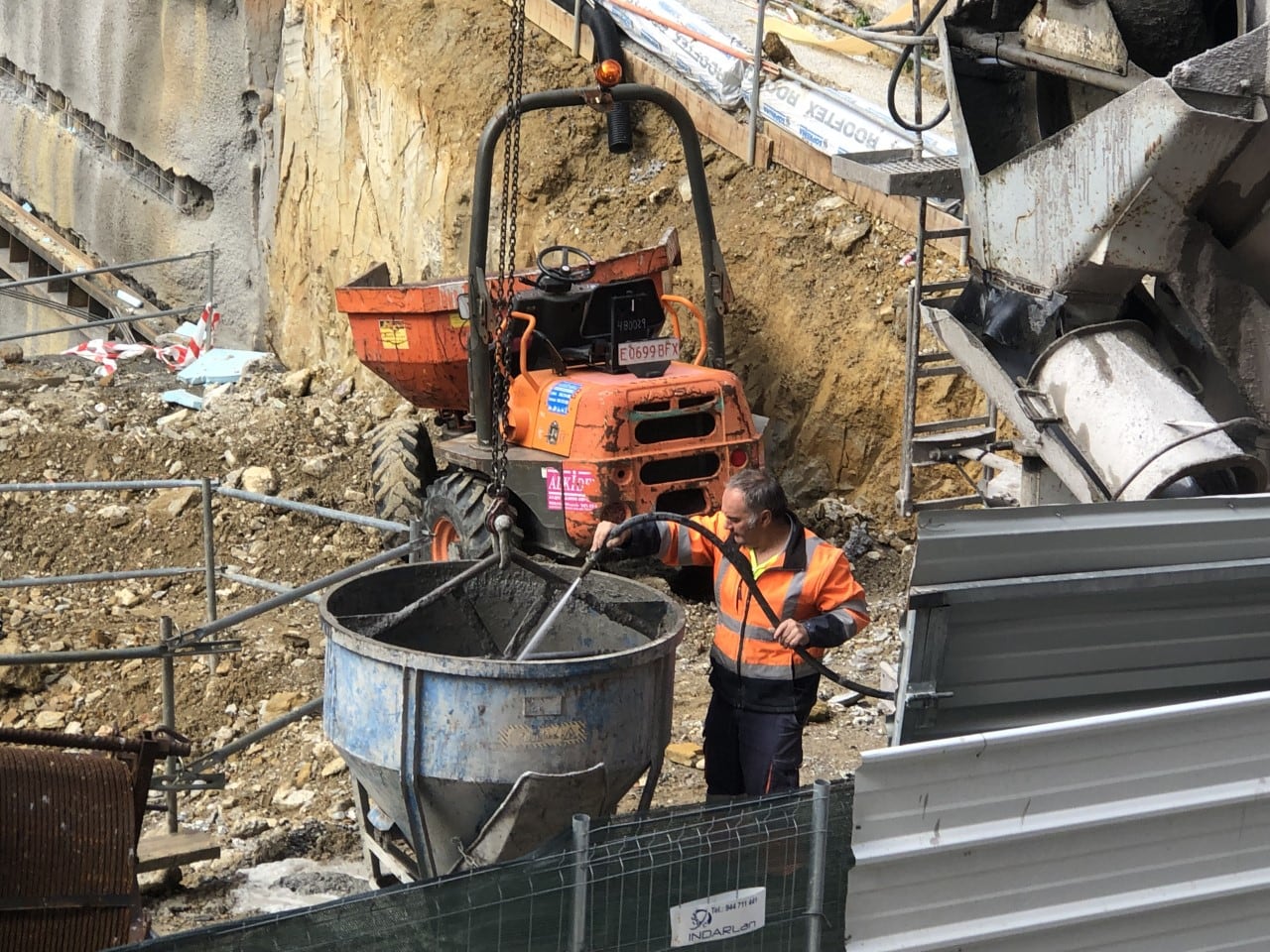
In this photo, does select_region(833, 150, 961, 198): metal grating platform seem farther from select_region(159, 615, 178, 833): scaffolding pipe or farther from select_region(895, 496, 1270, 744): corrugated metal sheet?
select_region(159, 615, 178, 833): scaffolding pipe

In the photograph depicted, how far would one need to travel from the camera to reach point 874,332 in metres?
10.7

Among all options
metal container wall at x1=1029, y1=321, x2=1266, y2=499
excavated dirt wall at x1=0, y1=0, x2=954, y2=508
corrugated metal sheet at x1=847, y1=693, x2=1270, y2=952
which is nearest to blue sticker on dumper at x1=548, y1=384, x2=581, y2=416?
excavated dirt wall at x1=0, y1=0, x2=954, y2=508

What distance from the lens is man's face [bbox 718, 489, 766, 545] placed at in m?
5.07

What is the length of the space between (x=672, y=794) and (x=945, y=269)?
4877 millimetres

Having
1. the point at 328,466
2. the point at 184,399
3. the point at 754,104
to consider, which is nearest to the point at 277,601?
the point at 328,466

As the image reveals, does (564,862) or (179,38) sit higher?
(179,38)

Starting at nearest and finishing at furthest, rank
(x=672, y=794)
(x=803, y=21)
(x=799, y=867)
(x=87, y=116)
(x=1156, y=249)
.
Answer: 1. (x=799, y=867)
2. (x=1156, y=249)
3. (x=672, y=794)
4. (x=803, y=21)
5. (x=87, y=116)

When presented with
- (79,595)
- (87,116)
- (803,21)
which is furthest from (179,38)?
(79,595)

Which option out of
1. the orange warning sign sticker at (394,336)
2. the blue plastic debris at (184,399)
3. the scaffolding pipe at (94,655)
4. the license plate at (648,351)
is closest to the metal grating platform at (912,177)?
the license plate at (648,351)

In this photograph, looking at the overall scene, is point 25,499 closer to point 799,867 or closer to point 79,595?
point 79,595

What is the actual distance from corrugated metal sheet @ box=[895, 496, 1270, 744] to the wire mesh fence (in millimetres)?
490

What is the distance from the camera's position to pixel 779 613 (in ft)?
16.9

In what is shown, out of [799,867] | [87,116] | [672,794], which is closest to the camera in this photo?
[799,867]

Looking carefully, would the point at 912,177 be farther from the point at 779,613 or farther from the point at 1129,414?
the point at 779,613
